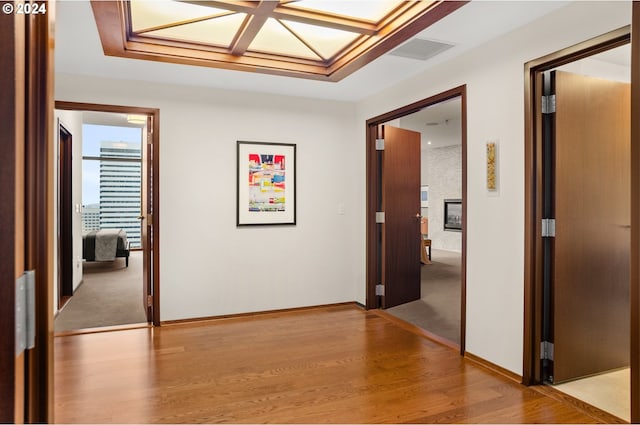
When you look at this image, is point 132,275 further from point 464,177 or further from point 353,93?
point 464,177

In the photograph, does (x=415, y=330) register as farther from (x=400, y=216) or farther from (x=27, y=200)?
(x=27, y=200)

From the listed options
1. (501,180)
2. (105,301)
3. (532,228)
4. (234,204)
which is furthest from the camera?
(105,301)

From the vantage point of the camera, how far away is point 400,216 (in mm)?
4758

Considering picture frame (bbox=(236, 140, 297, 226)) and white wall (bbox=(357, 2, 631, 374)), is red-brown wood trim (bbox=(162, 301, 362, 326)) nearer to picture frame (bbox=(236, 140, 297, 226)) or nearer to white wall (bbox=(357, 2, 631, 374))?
picture frame (bbox=(236, 140, 297, 226))

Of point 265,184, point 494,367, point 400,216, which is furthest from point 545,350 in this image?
point 265,184

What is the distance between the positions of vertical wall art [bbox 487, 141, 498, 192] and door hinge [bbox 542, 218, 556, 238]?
1.34 feet

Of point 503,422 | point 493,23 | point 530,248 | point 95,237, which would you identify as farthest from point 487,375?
point 95,237

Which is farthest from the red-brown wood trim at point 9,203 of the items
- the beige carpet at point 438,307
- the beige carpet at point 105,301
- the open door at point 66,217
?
the open door at point 66,217

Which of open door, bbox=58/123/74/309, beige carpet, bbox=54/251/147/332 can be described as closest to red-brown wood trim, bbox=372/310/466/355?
beige carpet, bbox=54/251/147/332

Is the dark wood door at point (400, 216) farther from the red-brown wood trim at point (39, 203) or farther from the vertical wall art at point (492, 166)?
the red-brown wood trim at point (39, 203)

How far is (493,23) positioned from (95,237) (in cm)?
686

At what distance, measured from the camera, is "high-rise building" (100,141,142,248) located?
930 cm

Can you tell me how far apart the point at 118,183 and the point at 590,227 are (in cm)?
932

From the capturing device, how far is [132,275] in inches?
265
